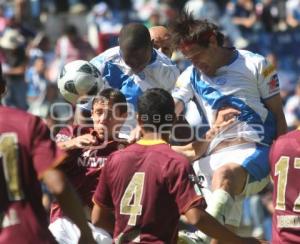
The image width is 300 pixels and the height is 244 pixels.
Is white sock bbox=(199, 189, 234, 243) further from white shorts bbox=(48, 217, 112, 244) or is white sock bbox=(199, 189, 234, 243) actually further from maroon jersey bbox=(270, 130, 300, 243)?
maroon jersey bbox=(270, 130, 300, 243)

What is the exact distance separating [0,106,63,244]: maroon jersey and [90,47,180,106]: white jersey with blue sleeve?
382 cm

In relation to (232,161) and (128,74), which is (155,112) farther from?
(128,74)

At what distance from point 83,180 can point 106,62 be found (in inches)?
72.1

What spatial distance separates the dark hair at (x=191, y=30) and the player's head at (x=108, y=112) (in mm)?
1209

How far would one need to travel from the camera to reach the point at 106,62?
34.6 ft

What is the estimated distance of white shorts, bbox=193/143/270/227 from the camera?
402 inches

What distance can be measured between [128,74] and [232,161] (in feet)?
4.42

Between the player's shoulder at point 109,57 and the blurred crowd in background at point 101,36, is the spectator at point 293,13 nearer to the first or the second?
the blurred crowd in background at point 101,36

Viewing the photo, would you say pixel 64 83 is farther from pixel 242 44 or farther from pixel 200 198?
pixel 242 44

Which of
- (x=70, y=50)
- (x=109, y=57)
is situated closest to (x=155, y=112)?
(x=109, y=57)

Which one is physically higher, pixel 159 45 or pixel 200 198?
pixel 159 45

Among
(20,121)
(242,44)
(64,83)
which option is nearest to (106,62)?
(64,83)

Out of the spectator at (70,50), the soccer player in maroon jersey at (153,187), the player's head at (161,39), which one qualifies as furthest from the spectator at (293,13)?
the soccer player in maroon jersey at (153,187)

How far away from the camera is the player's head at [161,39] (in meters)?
11.0
